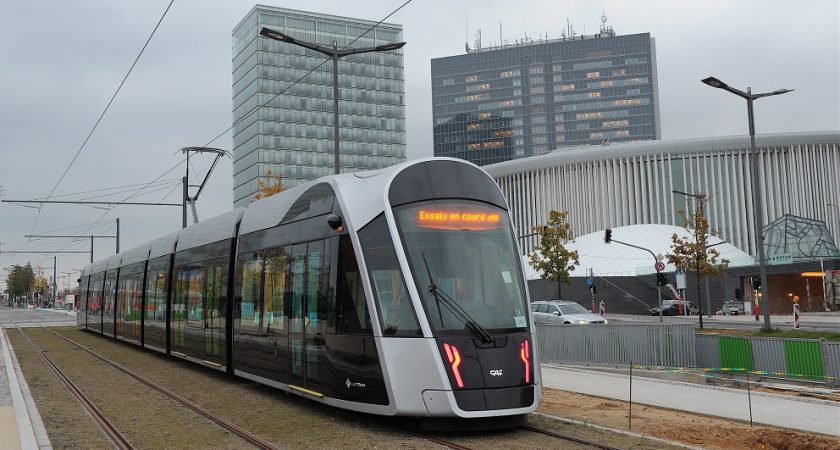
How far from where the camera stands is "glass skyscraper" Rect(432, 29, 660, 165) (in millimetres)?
168500

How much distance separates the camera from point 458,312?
9375mm

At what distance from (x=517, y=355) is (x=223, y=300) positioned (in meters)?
7.40

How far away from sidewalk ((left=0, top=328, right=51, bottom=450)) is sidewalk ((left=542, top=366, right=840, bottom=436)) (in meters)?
8.79

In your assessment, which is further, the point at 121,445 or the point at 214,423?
the point at 214,423

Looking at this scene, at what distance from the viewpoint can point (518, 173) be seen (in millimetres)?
110062

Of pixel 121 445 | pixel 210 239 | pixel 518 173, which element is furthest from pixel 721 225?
pixel 121 445

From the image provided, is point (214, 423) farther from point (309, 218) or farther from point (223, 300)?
point (223, 300)

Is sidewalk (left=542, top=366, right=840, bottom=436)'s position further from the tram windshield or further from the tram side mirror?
the tram side mirror

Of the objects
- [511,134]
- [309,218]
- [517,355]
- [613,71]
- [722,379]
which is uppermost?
[613,71]

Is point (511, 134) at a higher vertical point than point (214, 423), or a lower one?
higher

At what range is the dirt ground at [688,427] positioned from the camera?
9.22 m

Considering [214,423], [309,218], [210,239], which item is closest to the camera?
[214,423]

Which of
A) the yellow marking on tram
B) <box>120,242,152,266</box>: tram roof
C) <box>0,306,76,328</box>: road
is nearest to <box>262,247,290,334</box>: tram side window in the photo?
the yellow marking on tram

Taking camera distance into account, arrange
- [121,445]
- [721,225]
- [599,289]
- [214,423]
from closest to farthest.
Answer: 1. [121,445]
2. [214,423]
3. [599,289]
4. [721,225]
